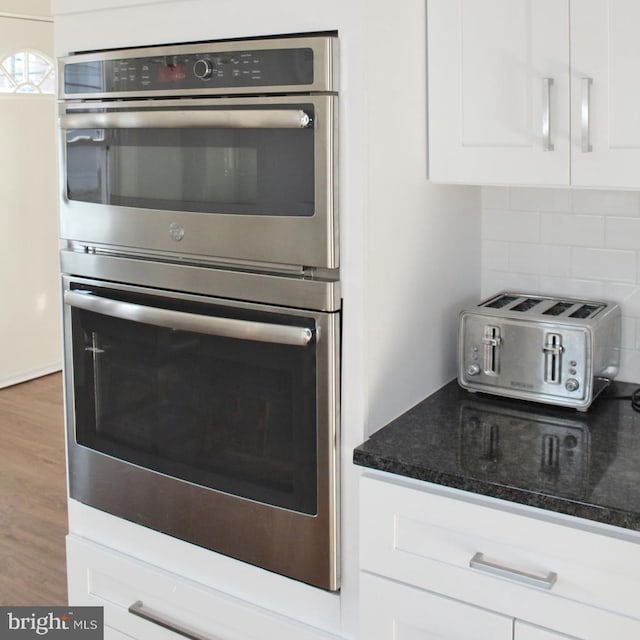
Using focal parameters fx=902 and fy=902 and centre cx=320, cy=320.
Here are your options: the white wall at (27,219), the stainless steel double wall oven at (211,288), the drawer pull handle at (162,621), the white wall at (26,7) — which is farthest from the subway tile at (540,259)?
the white wall at (26,7)

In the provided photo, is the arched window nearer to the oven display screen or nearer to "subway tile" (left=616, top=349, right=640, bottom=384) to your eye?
the oven display screen

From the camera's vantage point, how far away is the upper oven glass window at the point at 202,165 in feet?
5.27

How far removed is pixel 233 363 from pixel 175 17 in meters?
0.68

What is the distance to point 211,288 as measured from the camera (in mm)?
1757

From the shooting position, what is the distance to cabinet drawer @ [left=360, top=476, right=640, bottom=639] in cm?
137

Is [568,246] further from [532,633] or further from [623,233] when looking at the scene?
[532,633]

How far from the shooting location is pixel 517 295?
2043 mm

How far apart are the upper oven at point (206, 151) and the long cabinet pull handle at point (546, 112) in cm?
39

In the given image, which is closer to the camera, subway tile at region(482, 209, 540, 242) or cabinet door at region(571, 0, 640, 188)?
cabinet door at region(571, 0, 640, 188)

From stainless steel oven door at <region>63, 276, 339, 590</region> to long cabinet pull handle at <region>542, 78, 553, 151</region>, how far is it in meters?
0.50

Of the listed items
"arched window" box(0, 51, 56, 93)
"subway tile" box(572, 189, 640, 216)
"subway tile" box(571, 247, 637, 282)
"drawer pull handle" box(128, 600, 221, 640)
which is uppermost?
"arched window" box(0, 51, 56, 93)

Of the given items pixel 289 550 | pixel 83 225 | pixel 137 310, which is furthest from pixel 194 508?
pixel 83 225

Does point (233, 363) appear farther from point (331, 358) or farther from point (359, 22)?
point (359, 22)

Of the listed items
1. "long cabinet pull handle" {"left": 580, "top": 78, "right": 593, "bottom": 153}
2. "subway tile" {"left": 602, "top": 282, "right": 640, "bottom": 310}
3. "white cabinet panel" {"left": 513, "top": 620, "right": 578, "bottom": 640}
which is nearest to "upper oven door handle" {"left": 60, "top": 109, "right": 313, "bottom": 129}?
"long cabinet pull handle" {"left": 580, "top": 78, "right": 593, "bottom": 153}
